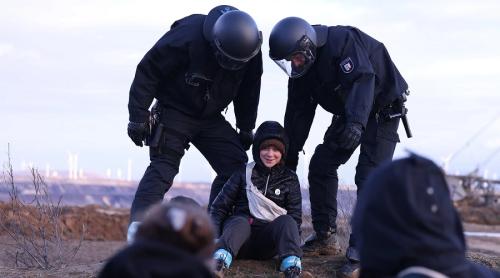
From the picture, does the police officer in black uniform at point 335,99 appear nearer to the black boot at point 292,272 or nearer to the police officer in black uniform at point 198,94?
the police officer in black uniform at point 198,94

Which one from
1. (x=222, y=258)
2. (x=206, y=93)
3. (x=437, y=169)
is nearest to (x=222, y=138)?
(x=206, y=93)

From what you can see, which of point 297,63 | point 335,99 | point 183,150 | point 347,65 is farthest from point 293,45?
point 183,150

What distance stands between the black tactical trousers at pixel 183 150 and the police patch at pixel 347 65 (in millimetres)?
1363

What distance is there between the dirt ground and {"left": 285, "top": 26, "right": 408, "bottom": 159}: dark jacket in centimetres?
100

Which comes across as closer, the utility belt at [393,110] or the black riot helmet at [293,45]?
the black riot helmet at [293,45]

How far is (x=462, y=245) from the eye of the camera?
258cm

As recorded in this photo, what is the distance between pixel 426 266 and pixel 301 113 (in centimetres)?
493

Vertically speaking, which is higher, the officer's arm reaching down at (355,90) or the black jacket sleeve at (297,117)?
the officer's arm reaching down at (355,90)

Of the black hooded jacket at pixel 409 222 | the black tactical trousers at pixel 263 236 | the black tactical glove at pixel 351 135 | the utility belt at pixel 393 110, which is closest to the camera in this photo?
the black hooded jacket at pixel 409 222

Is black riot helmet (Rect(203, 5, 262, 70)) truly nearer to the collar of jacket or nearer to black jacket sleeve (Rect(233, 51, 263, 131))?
black jacket sleeve (Rect(233, 51, 263, 131))

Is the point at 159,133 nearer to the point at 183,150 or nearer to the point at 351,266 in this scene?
the point at 183,150

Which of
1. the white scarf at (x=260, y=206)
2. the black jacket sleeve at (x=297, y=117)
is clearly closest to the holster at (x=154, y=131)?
the white scarf at (x=260, y=206)

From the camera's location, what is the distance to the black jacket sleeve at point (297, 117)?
732 centimetres

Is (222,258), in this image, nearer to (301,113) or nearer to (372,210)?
(301,113)
